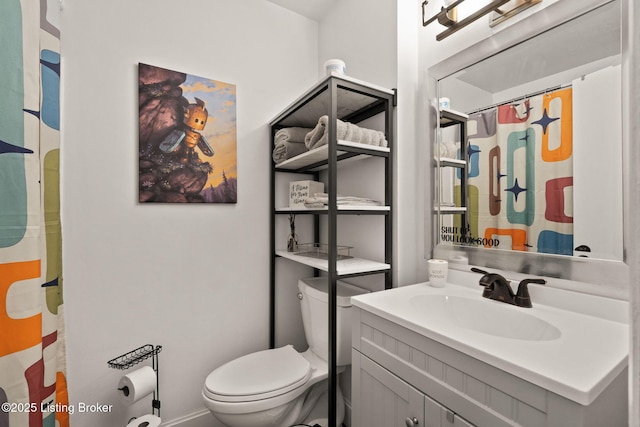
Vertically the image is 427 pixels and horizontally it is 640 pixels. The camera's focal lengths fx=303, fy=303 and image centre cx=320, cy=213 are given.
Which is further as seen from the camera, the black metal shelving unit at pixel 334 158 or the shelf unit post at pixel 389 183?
the shelf unit post at pixel 389 183

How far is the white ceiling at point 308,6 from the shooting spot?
186 cm

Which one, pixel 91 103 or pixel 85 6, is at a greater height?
pixel 85 6

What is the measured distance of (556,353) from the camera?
0.73m

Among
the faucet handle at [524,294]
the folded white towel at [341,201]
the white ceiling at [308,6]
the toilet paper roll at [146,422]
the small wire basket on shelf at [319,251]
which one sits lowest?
the toilet paper roll at [146,422]

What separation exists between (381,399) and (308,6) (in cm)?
214

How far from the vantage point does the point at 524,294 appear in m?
1.04

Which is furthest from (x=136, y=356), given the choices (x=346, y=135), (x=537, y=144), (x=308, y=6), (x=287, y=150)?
(x=308, y=6)

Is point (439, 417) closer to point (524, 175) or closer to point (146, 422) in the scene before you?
point (524, 175)

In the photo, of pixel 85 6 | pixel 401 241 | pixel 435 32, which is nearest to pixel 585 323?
pixel 401 241

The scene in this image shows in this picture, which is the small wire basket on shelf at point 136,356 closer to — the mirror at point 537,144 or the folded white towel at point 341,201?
the folded white towel at point 341,201

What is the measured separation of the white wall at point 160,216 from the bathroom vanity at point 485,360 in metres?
0.90

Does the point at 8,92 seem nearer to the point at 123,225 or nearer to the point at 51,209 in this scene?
the point at 51,209

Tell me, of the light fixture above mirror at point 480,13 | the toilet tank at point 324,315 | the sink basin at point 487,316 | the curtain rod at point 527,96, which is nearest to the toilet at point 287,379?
the toilet tank at point 324,315

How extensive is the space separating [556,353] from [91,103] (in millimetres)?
1950
